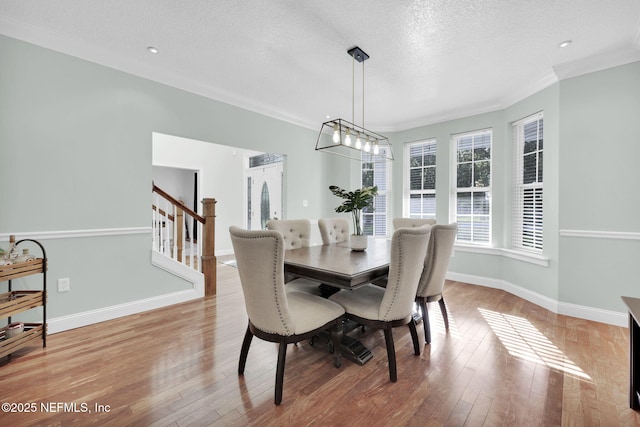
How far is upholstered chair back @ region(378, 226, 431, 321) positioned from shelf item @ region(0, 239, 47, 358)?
2702mm

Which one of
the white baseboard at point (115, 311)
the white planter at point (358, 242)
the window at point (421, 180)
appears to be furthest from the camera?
the window at point (421, 180)

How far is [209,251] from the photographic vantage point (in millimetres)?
3678

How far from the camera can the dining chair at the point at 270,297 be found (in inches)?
61.3

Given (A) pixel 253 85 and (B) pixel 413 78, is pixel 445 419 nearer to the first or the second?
(B) pixel 413 78

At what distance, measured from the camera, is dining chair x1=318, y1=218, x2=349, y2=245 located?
329 cm

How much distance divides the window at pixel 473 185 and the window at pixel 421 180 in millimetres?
367

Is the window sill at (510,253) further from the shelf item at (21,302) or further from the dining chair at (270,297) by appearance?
the shelf item at (21,302)

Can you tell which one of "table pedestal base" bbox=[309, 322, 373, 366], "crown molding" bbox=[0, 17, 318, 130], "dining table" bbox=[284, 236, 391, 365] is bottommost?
"table pedestal base" bbox=[309, 322, 373, 366]

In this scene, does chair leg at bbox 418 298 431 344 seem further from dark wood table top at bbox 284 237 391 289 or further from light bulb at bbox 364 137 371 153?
light bulb at bbox 364 137 371 153

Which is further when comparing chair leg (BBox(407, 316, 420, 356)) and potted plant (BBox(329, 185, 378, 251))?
potted plant (BBox(329, 185, 378, 251))

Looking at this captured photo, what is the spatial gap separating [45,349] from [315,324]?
2287mm

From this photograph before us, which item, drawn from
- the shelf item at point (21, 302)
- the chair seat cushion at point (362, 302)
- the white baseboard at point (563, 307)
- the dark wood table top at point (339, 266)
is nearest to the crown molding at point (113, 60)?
the shelf item at point (21, 302)

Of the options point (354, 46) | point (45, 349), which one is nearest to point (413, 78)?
point (354, 46)

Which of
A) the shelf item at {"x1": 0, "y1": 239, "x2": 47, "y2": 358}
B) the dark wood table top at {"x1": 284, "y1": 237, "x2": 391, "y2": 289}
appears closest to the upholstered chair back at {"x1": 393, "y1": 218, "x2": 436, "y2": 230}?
the dark wood table top at {"x1": 284, "y1": 237, "x2": 391, "y2": 289}
